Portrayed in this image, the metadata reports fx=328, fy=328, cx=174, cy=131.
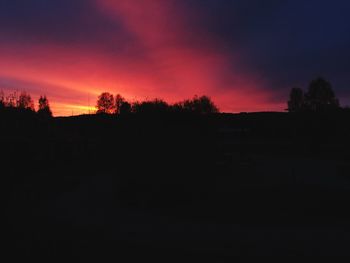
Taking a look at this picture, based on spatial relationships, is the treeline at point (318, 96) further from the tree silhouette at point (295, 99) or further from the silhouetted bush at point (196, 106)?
the silhouetted bush at point (196, 106)

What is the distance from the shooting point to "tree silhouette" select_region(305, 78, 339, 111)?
52094 mm

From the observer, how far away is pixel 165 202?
9.48 metres

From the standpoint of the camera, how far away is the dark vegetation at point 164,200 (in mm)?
6219

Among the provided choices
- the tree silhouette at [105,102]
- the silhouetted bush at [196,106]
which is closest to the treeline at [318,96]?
the silhouetted bush at [196,106]

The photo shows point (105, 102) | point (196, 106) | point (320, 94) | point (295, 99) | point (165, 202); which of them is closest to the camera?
point (165, 202)

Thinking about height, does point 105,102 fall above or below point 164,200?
above

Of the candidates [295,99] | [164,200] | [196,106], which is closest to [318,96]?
[295,99]

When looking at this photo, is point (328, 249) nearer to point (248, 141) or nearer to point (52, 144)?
point (52, 144)

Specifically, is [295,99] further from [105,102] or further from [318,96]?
[105,102]

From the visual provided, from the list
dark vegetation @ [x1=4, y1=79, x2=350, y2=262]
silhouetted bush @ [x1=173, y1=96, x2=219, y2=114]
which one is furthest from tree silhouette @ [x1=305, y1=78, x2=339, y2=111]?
dark vegetation @ [x1=4, y1=79, x2=350, y2=262]

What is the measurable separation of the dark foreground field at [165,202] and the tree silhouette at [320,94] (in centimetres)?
3884

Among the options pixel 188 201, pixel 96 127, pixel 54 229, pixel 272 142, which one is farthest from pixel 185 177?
pixel 272 142

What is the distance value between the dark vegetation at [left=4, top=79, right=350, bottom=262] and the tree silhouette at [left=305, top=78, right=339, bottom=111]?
1526 inches

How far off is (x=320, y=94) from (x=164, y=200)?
50202mm
